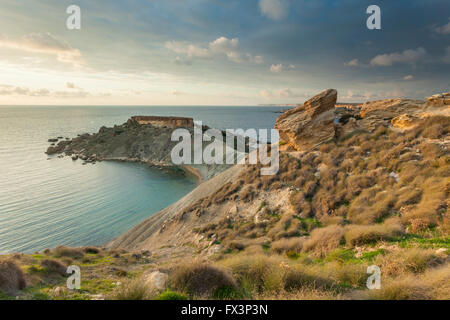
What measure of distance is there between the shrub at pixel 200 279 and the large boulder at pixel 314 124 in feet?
59.7

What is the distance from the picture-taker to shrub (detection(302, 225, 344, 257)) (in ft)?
29.1

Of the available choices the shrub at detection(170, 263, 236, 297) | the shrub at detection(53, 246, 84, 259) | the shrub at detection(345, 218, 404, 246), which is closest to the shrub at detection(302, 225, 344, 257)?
the shrub at detection(345, 218, 404, 246)

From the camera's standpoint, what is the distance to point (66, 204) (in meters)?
29.7

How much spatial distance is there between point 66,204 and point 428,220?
3723 centimetres

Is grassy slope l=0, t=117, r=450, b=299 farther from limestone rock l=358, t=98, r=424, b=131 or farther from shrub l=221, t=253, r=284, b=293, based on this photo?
limestone rock l=358, t=98, r=424, b=131

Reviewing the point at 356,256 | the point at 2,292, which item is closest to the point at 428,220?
the point at 356,256

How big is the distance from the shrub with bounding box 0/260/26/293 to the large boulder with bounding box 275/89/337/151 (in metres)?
21.3

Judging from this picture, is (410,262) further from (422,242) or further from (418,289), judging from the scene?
(422,242)

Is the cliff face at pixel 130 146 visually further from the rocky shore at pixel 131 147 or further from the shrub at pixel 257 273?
the shrub at pixel 257 273

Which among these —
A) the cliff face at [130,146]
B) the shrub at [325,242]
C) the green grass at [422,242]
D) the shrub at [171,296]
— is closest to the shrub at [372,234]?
the green grass at [422,242]

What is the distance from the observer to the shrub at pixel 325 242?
8873 mm

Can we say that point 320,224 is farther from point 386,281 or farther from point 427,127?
point 427,127

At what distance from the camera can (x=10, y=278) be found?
6.53m

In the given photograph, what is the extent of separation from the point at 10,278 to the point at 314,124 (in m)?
23.1
